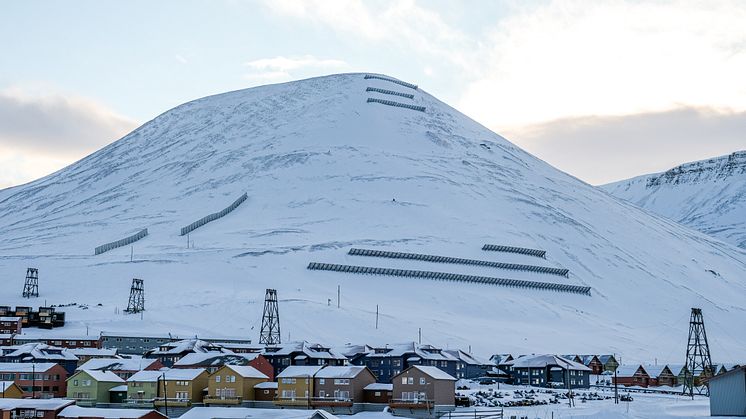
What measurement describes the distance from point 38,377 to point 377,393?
27229mm

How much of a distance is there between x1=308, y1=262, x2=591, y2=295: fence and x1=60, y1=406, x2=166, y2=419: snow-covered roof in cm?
7388

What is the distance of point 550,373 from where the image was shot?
84.8m

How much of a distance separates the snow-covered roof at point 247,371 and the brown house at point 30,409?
551 inches

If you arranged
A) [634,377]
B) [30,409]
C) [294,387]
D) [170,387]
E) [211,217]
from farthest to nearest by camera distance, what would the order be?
1. [211,217]
2. [634,377]
3. [170,387]
4. [294,387]
5. [30,409]

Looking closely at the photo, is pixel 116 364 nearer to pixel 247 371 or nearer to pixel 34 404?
pixel 247 371

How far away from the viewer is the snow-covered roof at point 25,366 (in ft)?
237

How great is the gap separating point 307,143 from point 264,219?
39.9 metres

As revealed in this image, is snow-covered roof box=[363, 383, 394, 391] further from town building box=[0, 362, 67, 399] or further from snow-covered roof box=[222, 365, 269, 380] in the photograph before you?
town building box=[0, 362, 67, 399]

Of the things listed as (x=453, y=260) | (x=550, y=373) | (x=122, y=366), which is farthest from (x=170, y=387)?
(x=453, y=260)

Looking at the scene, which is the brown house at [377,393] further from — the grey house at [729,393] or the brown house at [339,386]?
the grey house at [729,393]

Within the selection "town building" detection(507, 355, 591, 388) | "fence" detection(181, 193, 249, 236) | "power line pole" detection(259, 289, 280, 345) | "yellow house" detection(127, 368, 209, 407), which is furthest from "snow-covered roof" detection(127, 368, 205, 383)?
"fence" detection(181, 193, 249, 236)

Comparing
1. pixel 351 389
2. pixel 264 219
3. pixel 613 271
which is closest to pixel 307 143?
pixel 264 219

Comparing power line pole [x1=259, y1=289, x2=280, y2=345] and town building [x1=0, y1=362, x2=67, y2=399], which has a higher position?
power line pole [x1=259, y1=289, x2=280, y2=345]

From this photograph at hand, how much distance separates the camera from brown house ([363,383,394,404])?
64.1 m
